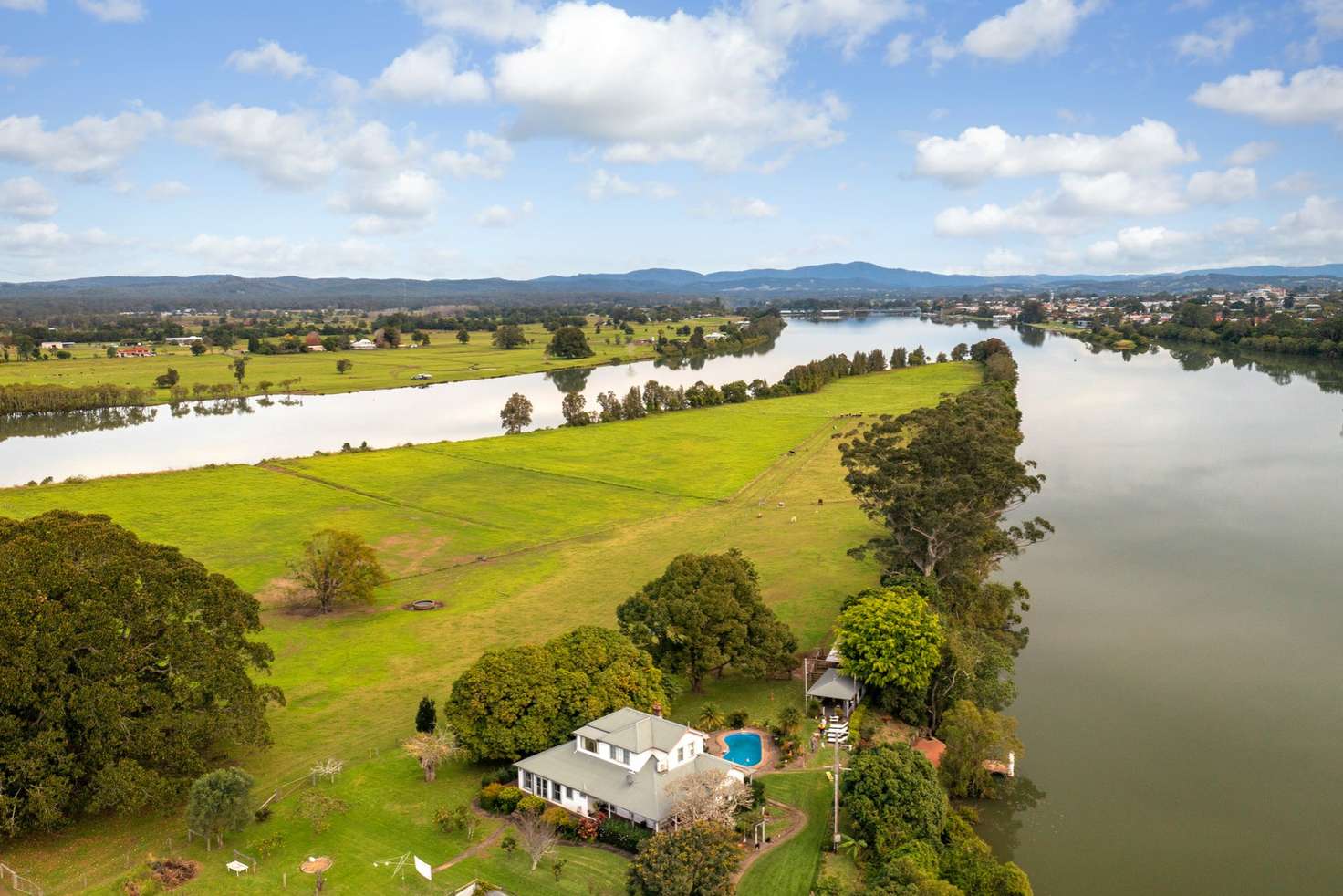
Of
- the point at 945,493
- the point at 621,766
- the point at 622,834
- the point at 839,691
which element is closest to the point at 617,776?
the point at 621,766

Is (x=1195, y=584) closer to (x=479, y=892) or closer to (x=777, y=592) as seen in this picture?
(x=777, y=592)

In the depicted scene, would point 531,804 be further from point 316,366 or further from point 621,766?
point 316,366

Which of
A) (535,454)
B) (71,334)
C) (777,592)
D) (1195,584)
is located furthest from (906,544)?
(71,334)

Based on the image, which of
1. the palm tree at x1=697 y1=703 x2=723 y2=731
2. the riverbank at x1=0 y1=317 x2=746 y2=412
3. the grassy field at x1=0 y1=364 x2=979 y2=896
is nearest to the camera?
the grassy field at x1=0 y1=364 x2=979 y2=896

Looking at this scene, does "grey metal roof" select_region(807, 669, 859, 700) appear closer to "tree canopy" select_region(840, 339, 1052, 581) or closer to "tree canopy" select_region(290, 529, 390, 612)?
"tree canopy" select_region(840, 339, 1052, 581)

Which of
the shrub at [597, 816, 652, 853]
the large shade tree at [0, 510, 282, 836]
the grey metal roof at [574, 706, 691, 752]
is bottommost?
the shrub at [597, 816, 652, 853]

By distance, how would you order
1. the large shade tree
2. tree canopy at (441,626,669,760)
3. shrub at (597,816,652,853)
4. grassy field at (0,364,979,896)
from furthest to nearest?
tree canopy at (441,626,669,760) → grassy field at (0,364,979,896) → shrub at (597,816,652,853) → the large shade tree

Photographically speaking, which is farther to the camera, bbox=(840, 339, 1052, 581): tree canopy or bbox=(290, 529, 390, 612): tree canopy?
bbox=(290, 529, 390, 612): tree canopy

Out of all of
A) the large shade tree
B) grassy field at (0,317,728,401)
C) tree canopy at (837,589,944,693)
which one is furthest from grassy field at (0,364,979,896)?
grassy field at (0,317,728,401)
